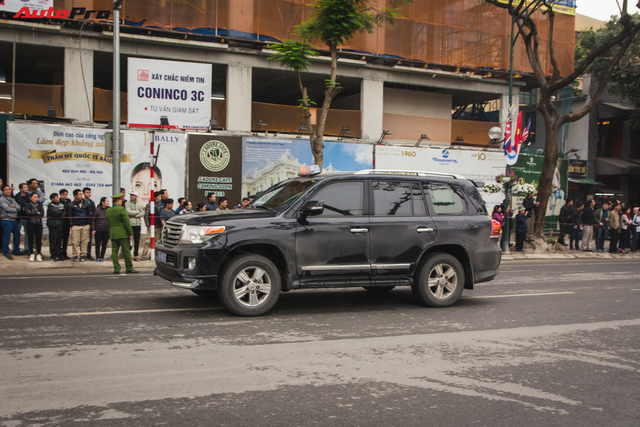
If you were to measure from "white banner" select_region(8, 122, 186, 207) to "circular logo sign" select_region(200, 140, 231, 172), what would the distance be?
772mm

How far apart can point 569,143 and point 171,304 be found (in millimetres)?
33360

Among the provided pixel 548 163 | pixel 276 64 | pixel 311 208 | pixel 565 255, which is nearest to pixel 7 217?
pixel 311 208

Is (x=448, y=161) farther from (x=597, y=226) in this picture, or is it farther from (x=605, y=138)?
(x=605, y=138)

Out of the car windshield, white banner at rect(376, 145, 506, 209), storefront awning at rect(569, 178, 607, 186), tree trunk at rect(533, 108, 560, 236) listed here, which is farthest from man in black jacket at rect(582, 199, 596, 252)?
the car windshield

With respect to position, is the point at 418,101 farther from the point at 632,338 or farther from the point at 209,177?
the point at 632,338

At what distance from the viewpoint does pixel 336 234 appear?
769 centimetres

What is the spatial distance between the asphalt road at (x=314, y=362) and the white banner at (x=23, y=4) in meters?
13.3

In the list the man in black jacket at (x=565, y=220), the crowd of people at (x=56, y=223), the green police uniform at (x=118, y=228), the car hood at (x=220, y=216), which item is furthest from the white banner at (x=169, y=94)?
the man in black jacket at (x=565, y=220)

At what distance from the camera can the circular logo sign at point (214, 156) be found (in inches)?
822

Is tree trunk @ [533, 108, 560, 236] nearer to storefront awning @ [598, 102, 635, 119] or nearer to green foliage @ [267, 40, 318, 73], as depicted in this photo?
green foliage @ [267, 40, 318, 73]

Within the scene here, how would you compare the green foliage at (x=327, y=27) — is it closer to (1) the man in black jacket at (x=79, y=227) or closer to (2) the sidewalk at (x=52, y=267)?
(1) the man in black jacket at (x=79, y=227)

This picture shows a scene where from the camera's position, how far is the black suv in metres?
7.20

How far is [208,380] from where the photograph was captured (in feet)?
15.5

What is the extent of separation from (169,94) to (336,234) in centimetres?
1469
